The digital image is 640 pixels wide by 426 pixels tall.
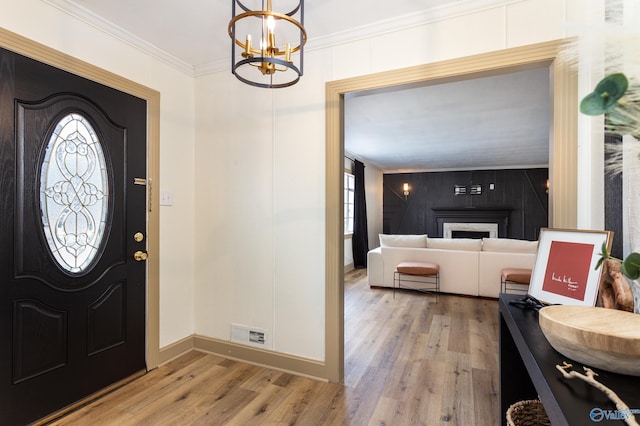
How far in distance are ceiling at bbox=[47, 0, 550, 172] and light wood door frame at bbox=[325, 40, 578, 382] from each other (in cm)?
14

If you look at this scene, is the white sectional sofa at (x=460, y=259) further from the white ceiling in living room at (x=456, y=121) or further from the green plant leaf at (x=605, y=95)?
the green plant leaf at (x=605, y=95)

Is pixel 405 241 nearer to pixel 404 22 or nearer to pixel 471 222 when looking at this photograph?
pixel 404 22

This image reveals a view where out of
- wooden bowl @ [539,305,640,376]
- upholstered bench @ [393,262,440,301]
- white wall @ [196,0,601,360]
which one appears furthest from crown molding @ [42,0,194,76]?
upholstered bench @ [393,262,440,301]

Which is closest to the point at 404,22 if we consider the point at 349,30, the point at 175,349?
the point at 349,30

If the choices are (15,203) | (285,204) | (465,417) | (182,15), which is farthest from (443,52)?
(15,203)

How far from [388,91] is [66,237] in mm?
2339

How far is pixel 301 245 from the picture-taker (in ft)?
8.02

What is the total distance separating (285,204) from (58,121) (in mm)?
1523

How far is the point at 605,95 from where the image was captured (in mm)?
449

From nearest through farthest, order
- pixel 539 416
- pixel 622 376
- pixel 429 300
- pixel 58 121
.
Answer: pixel 622 376
pixel 539 416
pixel 58 121
pixel 429 300

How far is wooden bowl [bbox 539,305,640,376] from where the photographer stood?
643mm

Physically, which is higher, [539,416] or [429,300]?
[539,416]

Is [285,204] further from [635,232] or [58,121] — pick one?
[635,232]

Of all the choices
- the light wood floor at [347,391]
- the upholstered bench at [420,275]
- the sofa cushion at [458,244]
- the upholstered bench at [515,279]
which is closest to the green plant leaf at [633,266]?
the light wood floor at [347,391]
